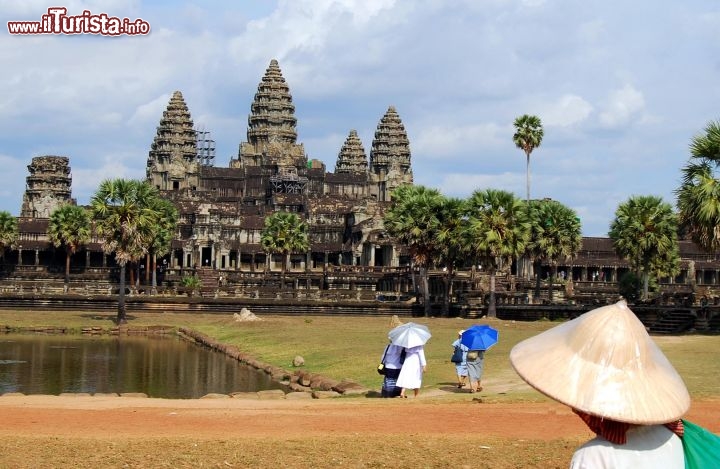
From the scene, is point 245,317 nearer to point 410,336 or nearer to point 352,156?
point 410,336

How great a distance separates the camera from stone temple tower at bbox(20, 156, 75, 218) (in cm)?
12750

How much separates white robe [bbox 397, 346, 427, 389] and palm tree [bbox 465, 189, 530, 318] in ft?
125

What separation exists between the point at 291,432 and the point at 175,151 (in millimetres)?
131838

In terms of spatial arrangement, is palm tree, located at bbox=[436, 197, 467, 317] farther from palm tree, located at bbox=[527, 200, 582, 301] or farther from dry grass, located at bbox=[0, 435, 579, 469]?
dry grass, located at bbox=[0, 435, 579, 469]

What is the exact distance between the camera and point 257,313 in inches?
2813

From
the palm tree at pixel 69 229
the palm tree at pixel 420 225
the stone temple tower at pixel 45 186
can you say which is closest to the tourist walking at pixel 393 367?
the palm tree at pixel 420 225

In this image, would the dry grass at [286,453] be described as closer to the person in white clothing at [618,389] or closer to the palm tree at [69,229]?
the person in white clothing at [618,389]

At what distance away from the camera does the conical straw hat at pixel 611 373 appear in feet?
23.0

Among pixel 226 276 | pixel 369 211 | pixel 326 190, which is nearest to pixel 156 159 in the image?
pixel 326 190

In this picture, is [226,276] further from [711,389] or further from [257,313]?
[711,389]

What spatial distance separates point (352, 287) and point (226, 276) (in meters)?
12.0

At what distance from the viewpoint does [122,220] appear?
201 ft

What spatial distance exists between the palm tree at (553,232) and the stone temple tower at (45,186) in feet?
237

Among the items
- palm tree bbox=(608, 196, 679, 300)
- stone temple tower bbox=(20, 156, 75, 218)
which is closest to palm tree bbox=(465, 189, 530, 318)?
palm tree bbox=(608, 196, 679, 300)
